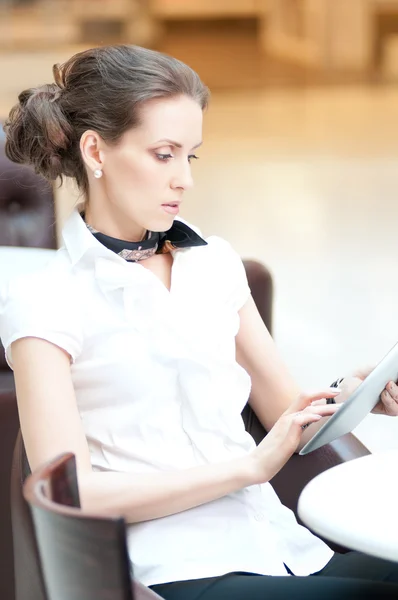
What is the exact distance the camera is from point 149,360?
146 cm

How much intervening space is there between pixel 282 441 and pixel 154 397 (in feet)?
0.82

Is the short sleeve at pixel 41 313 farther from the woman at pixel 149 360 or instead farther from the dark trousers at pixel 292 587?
the dark trousers at pixel 292 587

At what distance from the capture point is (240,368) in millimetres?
1551

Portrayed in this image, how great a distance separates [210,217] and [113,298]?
13.9ft

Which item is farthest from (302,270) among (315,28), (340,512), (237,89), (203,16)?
(203,16)

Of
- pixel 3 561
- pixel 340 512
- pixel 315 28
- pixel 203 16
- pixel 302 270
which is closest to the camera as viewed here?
pixel 340 512

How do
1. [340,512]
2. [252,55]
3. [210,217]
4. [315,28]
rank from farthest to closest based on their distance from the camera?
[252,55]
[315,28]
[210,217]
[340,512]

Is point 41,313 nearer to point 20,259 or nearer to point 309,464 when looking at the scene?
point 309,464

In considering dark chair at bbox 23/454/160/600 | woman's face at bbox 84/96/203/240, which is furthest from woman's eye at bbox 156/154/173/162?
dark chair at bbox 23/454/160/600

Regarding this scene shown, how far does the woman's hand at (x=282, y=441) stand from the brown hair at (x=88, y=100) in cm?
50

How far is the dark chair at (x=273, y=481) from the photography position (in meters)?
1.33

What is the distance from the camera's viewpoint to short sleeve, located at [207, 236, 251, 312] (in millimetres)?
1625

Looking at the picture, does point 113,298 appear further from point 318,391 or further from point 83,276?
point 318,391

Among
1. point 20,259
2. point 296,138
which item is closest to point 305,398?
point 20,259
